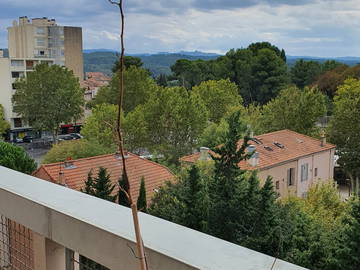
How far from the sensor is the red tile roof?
19.0 metres

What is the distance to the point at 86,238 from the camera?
1433 mm

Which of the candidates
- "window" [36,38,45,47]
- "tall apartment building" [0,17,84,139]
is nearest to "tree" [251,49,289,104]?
"tall apartment building" [0,17,84,139]

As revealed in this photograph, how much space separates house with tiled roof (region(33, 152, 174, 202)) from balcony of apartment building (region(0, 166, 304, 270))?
11862 mm

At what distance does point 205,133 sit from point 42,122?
15140 millimetres

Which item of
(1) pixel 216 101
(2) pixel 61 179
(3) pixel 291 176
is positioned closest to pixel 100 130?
(2) pixel 61 179

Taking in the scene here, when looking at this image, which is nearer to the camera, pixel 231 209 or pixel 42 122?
pixel 231 209

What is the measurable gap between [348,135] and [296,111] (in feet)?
11.6

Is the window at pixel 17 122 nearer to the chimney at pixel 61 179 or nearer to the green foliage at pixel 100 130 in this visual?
the green foliage at pixel 100 130

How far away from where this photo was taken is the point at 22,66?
3847 centimetres

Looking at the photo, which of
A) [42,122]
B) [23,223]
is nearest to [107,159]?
[23,223]

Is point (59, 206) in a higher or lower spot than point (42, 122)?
higher

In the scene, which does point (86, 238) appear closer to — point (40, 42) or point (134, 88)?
point (134, 88)

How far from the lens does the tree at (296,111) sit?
28.3m

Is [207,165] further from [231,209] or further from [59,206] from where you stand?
[59,206]
